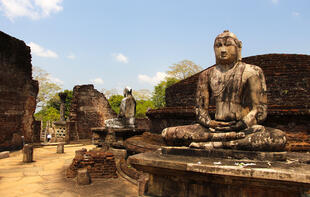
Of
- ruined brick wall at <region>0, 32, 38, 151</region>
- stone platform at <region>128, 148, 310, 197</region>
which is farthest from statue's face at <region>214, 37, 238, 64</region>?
ruined brick wall at <region>0, 32, 38, 151</region>

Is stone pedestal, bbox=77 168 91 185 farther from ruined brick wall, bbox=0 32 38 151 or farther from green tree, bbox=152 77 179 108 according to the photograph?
green tree, bbox=152 77 179 108

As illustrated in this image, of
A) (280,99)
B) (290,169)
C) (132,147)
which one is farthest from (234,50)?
(280,99)

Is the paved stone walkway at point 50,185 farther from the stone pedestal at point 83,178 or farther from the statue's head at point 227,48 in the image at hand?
the statue's head at point 227,48

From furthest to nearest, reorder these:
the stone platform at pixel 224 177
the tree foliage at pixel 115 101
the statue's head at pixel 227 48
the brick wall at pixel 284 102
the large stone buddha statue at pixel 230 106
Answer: the tree foliage at pixel 115 101 < the brick wall at pixel 284 102 < the statue's head at pixel 227 48 < the large stone buddha statue at pixel 230 106 < the stone platform at pixel 224 177

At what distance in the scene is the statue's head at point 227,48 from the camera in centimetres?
250

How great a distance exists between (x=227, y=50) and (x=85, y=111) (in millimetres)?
14936

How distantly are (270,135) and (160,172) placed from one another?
1.08 metres

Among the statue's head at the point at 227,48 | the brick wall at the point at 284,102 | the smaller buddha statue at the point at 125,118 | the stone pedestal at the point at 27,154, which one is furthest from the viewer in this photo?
the smaller buddha statue at the point at 125,118

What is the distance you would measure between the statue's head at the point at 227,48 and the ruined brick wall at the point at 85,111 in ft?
45.0

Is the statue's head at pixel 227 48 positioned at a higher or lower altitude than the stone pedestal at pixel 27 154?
higher

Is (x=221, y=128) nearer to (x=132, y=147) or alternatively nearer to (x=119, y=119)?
(x=132, y=147)

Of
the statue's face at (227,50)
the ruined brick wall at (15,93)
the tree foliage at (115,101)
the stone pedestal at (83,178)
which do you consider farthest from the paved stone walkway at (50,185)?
the tree foliage at (115,101)

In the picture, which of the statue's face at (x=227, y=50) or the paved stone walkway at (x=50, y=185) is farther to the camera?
the paved stone walkway at (x=50, y=185)

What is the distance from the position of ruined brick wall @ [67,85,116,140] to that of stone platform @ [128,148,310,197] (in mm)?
13648
